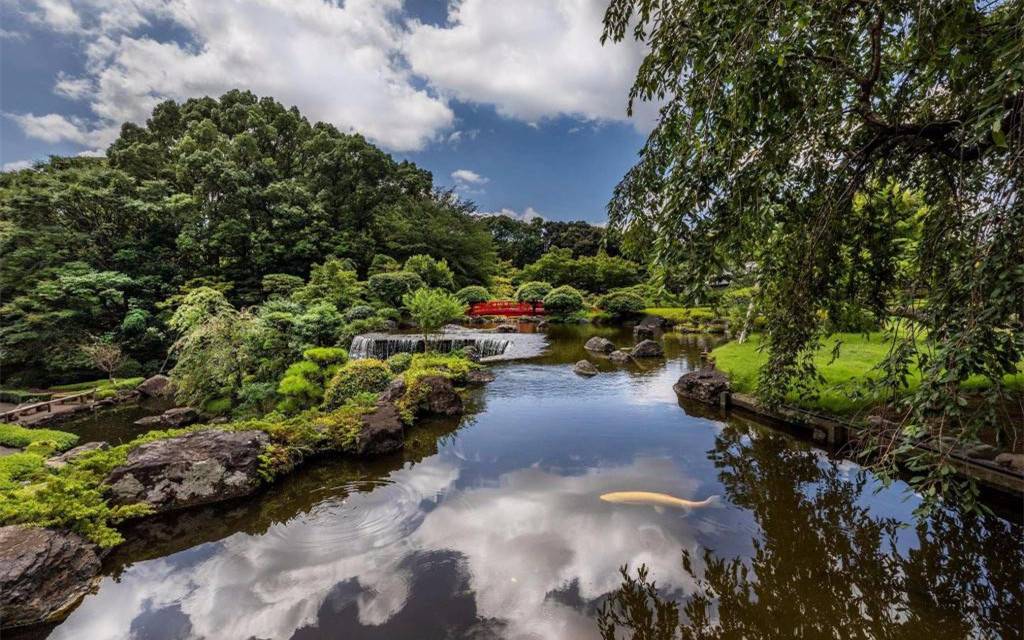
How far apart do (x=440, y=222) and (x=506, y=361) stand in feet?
58.6

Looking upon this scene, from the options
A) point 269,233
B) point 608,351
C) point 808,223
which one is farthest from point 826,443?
point 269,233

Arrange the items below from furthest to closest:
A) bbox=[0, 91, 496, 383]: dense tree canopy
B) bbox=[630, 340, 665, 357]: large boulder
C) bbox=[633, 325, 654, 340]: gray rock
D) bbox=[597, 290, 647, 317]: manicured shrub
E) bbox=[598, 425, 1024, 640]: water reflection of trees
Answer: bbox=[597, 290, 647, 317]: manicured shrub < bbox=[633, 325, 654, 340]: gray rock < bbox=[0, 91, 496, 383]: dense tree canopy < bbox=[630, 340, 665, 357]: large boulder < bbox=[598, 425, 1024, 640]: water reflection of trees

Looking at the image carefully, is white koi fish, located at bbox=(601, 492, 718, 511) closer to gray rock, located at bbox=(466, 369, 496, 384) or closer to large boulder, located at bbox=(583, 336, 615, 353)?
gray rock, located at bbox=(466, 369, 496, 384)

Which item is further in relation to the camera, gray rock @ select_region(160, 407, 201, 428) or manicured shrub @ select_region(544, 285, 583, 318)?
manicured shrub @ select_region(544, 285, 583, 318)

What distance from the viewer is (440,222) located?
29.9 meters

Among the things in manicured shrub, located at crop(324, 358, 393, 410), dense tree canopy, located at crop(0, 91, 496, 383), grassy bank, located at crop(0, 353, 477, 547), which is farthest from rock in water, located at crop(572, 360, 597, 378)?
dense tree canopy, located at crop(0, 91, 496, 383)

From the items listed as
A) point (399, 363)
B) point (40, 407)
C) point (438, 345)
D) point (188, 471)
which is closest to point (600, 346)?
point (438, 345)

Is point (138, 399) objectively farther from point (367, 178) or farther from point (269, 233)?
point (367, 178)

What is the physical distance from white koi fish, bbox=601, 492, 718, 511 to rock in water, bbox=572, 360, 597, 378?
280 inches

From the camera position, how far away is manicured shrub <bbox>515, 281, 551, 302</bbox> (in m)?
27.1

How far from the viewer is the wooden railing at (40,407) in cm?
1091

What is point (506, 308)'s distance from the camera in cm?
2686

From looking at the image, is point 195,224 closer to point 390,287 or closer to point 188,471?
point 390,287

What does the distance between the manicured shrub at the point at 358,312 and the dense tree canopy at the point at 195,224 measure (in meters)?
1.44
